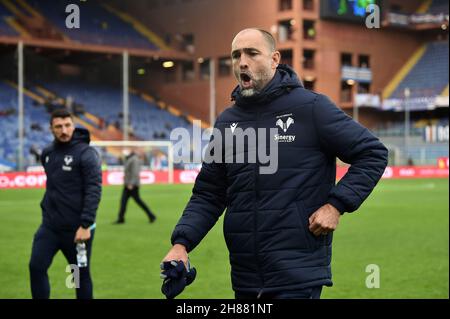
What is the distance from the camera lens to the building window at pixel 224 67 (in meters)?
48.3

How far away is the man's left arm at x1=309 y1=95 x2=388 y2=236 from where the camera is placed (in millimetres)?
3955

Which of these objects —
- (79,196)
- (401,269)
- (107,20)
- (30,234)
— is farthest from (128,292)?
(107,20)

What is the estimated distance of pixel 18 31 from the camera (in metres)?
44.5

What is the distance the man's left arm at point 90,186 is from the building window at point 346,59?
152 feet

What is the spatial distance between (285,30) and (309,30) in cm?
290

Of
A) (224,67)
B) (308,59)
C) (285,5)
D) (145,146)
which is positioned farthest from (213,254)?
(308,59)

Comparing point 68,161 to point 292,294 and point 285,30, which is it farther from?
point 285,30

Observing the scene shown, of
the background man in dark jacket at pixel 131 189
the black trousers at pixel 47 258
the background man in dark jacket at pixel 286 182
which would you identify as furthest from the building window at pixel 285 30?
the background man in dark jacket at pixel 286 182

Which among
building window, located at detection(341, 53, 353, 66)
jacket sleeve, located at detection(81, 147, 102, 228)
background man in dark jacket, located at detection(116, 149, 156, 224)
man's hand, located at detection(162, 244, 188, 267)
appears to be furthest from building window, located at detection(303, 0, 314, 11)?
man's hand, located at detection(162, 244, 188, 267)

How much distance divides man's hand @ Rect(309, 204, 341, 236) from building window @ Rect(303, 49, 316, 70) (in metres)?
46.7

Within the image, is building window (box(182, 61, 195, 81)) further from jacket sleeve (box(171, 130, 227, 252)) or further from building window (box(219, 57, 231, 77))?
jacket sleeve (box(171, 130, 227, 252))

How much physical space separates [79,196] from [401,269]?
5.96 metres

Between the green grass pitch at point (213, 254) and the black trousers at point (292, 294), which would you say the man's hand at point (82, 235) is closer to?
the green grass pitch at point (213, 254)
